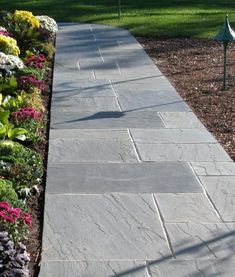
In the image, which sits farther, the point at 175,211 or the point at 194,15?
the point at 194,15

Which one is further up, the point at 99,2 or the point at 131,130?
the point at 131,130

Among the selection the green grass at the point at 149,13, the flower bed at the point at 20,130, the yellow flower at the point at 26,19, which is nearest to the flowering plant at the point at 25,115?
the flower bed at the point at 20,130

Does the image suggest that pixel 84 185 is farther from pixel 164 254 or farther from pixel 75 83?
pixel 75 83

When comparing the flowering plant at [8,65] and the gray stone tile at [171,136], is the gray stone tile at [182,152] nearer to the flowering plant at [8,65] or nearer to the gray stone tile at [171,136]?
the gray stone tile at [171,136]

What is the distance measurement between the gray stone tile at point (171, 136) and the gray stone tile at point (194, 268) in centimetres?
279

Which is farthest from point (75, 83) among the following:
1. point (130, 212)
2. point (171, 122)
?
point (130, 212)

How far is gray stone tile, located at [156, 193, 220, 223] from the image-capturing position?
4988 millimetres

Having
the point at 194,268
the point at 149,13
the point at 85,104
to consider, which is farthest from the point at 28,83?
the point at 149,13

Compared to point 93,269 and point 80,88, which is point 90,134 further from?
point 93,269

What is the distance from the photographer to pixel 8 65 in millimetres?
9609

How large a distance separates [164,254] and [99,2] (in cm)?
1982

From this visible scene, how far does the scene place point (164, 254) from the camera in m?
4.41

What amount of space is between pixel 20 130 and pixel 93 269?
104 inches

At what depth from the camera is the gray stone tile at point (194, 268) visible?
411cm
